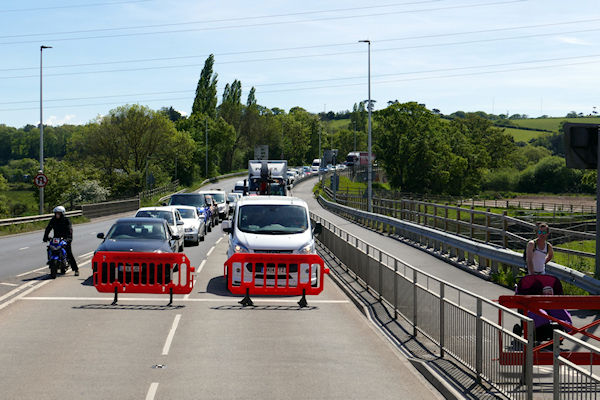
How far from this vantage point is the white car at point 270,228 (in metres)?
16.5

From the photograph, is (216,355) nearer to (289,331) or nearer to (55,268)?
(289,331)

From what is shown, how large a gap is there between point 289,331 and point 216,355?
219 cm

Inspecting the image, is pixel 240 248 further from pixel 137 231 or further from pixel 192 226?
pixel 192 226

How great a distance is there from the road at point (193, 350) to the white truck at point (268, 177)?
26674 mm

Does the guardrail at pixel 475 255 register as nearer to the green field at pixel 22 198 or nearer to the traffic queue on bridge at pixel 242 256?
the traffic queue on bridge at pixel 242 256

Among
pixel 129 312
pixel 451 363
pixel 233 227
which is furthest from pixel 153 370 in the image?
pixel 233 227

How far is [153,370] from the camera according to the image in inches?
373

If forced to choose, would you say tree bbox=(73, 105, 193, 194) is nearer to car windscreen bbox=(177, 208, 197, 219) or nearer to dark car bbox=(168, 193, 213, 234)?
dark car bbox=(168, 193, 213, 234)

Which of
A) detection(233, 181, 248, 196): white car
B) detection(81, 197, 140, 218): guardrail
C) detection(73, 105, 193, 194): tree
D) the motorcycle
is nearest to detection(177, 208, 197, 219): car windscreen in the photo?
detection(233, 181, 248, 196): white car

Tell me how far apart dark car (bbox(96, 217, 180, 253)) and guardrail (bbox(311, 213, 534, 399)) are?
Result: 5.73 metres

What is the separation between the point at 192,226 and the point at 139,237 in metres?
10.8

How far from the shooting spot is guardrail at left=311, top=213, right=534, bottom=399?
24.9ft

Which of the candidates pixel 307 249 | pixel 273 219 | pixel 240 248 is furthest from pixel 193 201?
pixel 307 249

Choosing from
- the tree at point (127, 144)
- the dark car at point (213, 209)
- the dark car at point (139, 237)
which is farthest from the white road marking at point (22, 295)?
the tree at point (127, 144)
